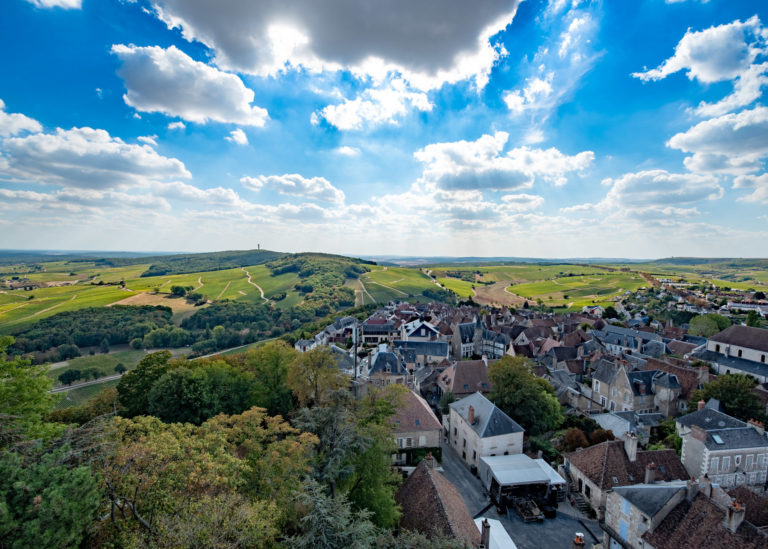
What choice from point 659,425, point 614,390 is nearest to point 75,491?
point 659,425

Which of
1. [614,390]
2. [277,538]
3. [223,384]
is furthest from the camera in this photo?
[614,390]

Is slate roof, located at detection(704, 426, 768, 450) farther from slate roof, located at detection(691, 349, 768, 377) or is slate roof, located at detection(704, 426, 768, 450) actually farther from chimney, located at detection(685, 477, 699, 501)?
slate roof, located at detection(691, 349, 768, 377)

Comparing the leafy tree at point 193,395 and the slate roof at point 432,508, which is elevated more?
the leafy tree at point 193,395

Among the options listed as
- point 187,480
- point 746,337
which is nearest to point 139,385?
point 187,480

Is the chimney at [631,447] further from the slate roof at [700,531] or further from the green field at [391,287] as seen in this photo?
the green field at [391,287]

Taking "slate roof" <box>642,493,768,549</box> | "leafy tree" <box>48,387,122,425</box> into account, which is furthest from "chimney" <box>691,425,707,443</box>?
"leafy tree" <box>48,387,122,425</box>

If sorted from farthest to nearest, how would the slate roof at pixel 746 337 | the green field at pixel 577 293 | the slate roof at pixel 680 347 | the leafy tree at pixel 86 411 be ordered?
the green field at pixel 577 293 < the slate roof at pixel 680 347 < the slate roof at pixel 746 337 < the leafy tree at pixel 86 411

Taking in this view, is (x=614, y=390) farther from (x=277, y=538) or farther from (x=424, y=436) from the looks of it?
(x=277, y=538)

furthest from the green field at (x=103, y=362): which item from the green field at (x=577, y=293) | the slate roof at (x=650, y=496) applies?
the green field at (x=577, y=293)
